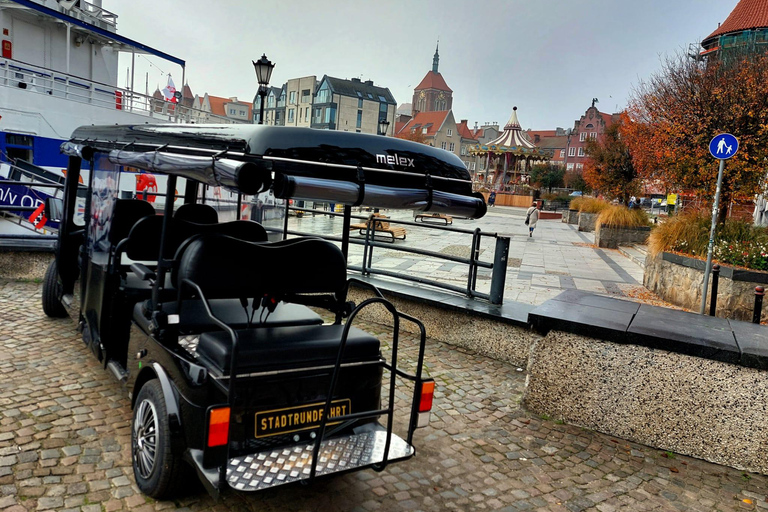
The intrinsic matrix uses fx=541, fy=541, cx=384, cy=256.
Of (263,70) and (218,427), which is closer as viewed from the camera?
(218,427)

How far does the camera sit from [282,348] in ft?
10.5

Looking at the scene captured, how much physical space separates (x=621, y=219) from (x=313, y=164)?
2028 centimetres

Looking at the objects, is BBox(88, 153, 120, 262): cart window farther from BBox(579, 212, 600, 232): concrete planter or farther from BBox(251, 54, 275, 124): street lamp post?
BBox(579, 212, 600, 232): concrete planter

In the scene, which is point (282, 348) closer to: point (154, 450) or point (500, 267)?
point (154, 450)

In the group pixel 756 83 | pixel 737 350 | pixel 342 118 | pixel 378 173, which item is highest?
pixel 342 118

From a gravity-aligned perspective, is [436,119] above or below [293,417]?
above

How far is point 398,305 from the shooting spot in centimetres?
746

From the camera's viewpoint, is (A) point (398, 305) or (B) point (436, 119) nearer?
(A) point (398, 305)

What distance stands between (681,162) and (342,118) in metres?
80.2

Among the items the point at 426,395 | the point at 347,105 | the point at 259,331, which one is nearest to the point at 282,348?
the point at 259,331

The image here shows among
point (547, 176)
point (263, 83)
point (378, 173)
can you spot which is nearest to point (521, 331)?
point (378, 173)

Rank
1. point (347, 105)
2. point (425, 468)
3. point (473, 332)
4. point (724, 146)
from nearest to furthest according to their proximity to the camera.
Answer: point (425, 468)
point (473, 332)
point (724, 146)
point (347, 105)

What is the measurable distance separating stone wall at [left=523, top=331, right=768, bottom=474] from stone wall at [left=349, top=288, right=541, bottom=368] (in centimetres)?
115

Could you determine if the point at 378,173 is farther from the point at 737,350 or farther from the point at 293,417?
the point at 737,350
